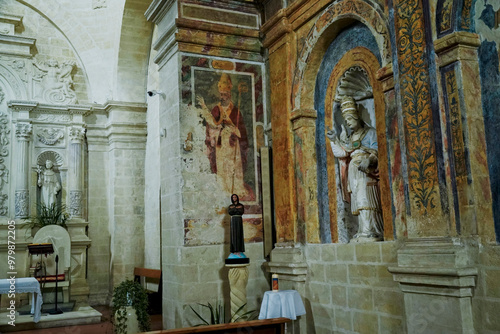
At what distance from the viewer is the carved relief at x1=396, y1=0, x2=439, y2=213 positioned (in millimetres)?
4531

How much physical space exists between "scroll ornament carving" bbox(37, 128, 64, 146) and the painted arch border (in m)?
7.29

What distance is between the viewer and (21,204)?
1084cm

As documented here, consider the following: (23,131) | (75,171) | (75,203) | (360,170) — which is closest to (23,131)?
(23,131)

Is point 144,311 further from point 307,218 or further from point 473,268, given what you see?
point 473,268

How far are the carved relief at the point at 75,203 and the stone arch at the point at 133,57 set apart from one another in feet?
7.79

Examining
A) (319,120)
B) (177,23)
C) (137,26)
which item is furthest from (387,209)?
(137,26)

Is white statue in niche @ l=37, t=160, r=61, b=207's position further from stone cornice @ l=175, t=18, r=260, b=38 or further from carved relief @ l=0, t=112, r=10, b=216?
stone cornice @ l=175, t=18, r=260, b=38

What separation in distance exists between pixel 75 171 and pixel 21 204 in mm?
1348

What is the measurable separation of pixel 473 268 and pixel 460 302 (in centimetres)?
30

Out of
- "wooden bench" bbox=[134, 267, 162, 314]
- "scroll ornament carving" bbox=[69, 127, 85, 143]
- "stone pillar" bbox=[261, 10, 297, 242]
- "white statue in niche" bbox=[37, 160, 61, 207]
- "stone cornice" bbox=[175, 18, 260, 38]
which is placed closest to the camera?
"stone pillar" bbox=[261, 10, 297, 242]

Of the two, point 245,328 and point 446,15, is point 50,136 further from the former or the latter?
point 446,15

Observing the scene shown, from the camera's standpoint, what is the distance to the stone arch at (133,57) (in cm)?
1138

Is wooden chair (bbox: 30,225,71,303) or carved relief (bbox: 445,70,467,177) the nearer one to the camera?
carved relief (bbox: 445,70,467,177)

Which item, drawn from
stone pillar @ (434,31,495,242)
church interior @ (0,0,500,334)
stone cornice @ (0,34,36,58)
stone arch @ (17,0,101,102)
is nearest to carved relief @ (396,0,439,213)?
church interior @ (0,0,500,334)
